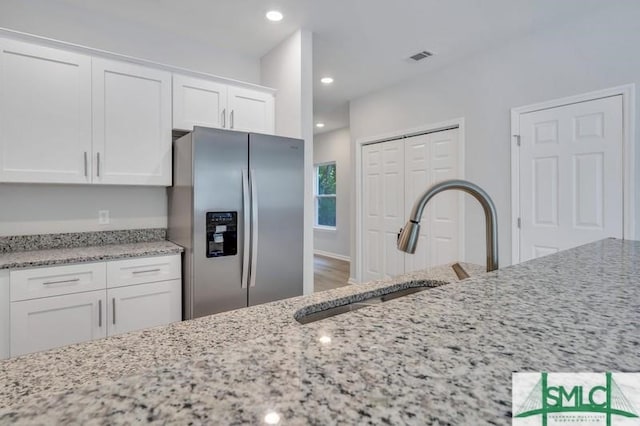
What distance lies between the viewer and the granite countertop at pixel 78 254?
186 centimetres

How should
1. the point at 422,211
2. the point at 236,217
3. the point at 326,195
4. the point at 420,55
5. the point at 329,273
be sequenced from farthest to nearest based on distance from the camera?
the point at 326,195 < the point at 329,273 < the point at 420,55 < the point at 236,217 < the point at 422,211

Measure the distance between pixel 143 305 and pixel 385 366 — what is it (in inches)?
90.9

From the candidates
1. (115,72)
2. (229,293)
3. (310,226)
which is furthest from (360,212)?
(115,72)

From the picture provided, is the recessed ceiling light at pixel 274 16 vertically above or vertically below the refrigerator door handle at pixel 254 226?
above

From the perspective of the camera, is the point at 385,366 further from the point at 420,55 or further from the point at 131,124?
the point at 420,55

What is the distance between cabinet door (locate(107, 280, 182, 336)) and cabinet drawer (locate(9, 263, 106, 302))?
5.1 inches

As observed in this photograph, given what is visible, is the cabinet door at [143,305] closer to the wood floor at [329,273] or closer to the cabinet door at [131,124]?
the cabinet door at [131,124]

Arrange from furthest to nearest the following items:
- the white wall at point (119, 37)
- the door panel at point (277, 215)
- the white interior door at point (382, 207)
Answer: the white interior door at point (382, 207), the door panel at point (277, 215), the white wall at point (119, 37)

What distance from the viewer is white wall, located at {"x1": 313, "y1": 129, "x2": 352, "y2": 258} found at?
6621 mm

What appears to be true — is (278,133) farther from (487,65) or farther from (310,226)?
(487,65)

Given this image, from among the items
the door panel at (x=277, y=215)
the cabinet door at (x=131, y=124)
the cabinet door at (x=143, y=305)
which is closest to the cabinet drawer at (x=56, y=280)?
the cabinet door at (x=143, y=305)

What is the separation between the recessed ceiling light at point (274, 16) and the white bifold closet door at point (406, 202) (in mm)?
2087

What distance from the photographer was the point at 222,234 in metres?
2.30

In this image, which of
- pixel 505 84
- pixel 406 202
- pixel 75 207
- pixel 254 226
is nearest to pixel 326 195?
pixel 406 202
